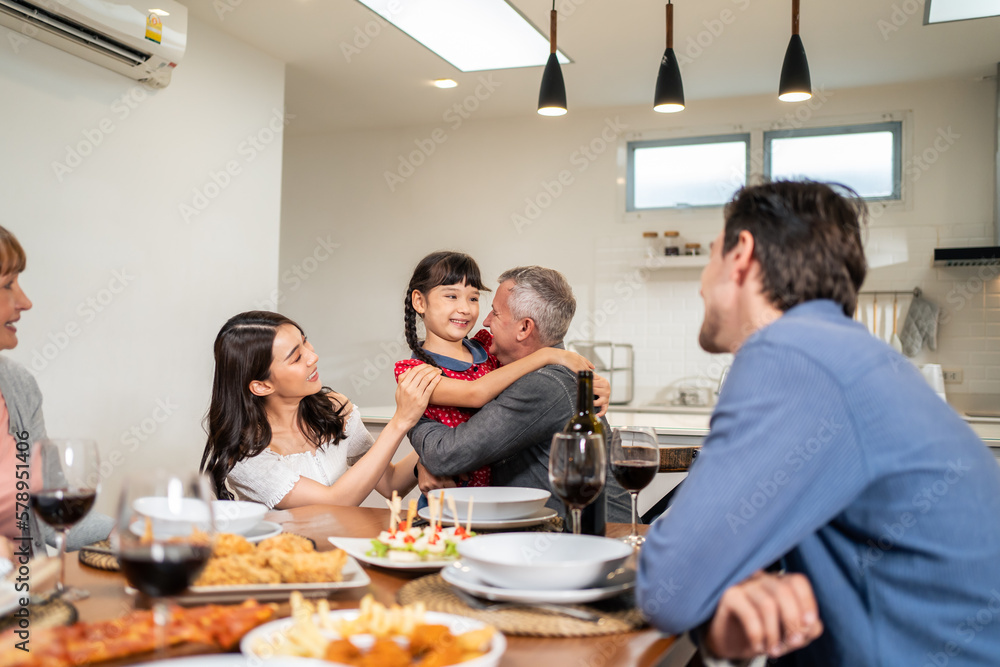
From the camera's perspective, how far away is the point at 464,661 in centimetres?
79

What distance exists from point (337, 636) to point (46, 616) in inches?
14.4

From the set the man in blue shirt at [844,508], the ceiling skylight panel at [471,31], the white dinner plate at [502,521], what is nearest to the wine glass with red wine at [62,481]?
the white dinner plate at [502,521]

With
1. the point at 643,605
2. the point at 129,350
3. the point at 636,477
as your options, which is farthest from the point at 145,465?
the point at 643,605

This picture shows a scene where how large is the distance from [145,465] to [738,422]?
3332mm

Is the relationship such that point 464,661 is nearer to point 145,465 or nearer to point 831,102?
point 145,465

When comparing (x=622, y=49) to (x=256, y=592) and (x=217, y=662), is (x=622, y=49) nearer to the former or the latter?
(x=256, y=592)

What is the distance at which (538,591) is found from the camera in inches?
41.1

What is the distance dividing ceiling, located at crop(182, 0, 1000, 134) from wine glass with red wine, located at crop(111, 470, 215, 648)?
325cm

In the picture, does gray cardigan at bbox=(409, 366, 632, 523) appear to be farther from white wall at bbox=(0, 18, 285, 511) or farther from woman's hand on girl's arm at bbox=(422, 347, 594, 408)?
white wall at bbox=(0, 18, 285, 511)

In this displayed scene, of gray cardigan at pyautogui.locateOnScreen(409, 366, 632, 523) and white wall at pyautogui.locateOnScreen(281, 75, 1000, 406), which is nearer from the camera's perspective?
gray cardigan at pyautogui.locateOnScreen(409, 366, 632, 523)

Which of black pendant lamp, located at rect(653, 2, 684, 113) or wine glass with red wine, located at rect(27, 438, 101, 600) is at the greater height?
black pendant lamp, located at rect(653, 2, 684, 113)

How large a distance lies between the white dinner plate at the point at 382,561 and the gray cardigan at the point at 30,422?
49 centimetres

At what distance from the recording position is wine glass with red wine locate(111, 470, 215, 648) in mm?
771

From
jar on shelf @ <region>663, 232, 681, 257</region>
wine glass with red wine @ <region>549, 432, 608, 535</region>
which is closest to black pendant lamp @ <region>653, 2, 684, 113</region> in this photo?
wine glass with red wine @ <region>549, 432, 608, 535</region>
